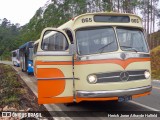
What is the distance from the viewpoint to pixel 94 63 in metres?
Answer: 8.66

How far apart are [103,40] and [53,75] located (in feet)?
5.58

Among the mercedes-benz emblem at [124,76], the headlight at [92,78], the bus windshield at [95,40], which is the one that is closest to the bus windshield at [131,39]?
the bus windshield at [95,40]

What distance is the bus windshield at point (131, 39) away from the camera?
9.14 meters

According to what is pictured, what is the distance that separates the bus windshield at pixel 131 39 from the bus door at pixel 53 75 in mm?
1555

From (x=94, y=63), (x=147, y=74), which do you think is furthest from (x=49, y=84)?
(x=147, y=74)

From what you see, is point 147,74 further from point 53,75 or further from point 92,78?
point 53,75

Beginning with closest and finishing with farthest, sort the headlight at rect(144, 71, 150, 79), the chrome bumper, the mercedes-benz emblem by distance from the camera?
the chrome bumper
the mercedes-benz emblem
the headlight at rect(144, 71, 150, 79)

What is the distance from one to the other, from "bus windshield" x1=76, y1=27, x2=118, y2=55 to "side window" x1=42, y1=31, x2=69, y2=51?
492 mm

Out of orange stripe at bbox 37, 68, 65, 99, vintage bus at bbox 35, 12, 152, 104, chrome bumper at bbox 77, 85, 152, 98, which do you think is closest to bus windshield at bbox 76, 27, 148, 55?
vintage bus at bbox 35, 12, 152, 104

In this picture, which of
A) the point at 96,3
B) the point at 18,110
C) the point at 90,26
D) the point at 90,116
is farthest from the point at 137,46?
the point at 96,3

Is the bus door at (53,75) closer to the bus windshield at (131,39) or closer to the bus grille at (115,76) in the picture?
the bus grille at (115,76)

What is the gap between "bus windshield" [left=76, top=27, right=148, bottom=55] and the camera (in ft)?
29.3

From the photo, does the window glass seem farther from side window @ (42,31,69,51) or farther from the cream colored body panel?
the cream colored body panel

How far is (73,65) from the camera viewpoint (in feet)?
29.7
